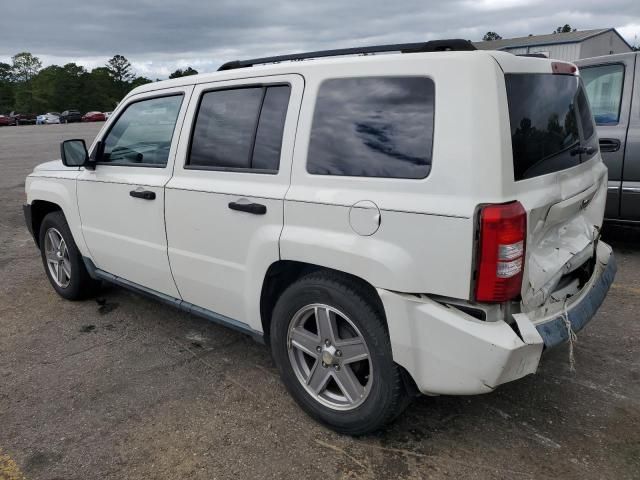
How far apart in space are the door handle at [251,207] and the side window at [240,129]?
0.19 meters

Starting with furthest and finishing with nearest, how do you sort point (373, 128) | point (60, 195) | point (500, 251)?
1. point (60, 195)
2. point (373, 128)
3. point (500, 251)

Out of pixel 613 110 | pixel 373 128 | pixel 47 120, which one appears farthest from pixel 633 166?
pixel 47 120

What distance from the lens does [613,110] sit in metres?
5.31

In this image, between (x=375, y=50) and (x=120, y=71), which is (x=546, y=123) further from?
(x=120, y=71)

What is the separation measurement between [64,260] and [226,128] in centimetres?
246

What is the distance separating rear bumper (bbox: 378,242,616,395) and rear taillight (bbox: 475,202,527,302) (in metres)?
0.14

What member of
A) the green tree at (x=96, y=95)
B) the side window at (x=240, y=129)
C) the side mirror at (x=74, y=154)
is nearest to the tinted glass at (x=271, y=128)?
the side window at (x=240, y=129)

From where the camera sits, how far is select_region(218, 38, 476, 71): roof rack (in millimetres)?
2488

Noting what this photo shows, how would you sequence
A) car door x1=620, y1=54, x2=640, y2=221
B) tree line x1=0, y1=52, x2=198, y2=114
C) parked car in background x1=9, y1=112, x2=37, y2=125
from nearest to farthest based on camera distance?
1. car door x1=620, y1=54, x2=640, y2=221
2. parked car in background x1=9, y1=112, x2=37, y2=125
3. tree line x1=0, y1=52, x2=198, y2=114

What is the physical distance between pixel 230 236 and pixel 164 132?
979 mm

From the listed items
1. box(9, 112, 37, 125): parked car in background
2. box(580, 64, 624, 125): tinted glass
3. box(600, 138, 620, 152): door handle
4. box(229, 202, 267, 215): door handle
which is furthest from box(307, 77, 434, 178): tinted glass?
box(9, 112, 37, 125): parked car in background

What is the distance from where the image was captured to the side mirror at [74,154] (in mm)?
4035

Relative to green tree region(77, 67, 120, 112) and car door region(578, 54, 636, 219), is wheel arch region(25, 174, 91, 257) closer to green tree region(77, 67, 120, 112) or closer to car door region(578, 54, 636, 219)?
car door region(578, 54, 636, 219)

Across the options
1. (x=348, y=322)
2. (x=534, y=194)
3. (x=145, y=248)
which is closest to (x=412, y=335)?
(x=348, y=322)
